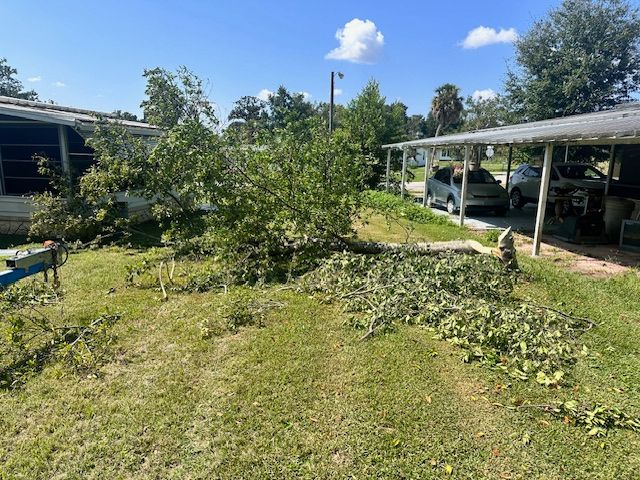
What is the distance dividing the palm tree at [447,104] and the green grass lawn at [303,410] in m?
50.4

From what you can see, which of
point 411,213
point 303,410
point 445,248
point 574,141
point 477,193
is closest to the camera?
point 303,410

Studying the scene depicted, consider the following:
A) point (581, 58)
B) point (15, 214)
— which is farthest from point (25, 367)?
point (581, 58)

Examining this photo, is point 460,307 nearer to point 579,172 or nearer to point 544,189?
point 544,189

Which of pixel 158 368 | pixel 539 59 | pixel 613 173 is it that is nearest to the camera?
pixel 158 368

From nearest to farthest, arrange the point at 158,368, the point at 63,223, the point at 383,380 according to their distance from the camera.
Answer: the point at 383,380 < the point at 158,368 < the point at 63,223

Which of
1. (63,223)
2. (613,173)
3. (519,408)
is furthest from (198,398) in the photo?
(613,173)

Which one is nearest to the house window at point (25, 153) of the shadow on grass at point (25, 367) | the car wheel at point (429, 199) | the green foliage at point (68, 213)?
the green foliage at point (68, 213)

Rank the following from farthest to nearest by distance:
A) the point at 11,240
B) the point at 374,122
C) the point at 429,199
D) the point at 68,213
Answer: the point at 374,122
the point at 429,199
the point at 11,240
the point at 68,213

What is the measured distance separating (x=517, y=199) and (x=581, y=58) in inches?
472

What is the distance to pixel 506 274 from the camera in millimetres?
6383

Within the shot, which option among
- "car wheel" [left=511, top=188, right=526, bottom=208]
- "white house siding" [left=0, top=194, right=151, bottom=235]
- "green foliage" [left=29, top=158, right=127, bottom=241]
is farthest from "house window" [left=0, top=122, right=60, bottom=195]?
"car wheel" [left=511, top=188, right=526, bottom=208]

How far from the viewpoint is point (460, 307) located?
5039mm

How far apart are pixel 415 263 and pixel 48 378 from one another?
15.2 ft

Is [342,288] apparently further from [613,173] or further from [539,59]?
[539,59]
